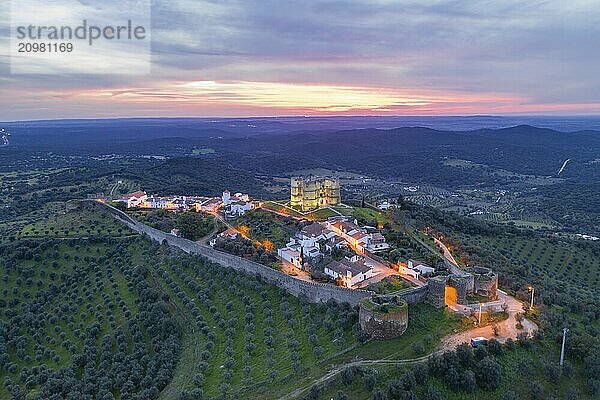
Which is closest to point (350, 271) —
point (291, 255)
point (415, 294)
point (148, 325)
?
point (415, 294)

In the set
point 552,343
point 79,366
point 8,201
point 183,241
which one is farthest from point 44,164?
point 552,343

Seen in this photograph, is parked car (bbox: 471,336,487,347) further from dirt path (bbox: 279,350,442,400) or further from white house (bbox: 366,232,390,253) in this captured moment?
white house (bbox: 366,232,390,253)

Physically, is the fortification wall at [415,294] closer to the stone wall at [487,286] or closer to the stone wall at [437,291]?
the stone wall at [437,291]

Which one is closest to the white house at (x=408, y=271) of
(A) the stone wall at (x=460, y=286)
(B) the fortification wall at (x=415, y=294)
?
(B) the fortification wall at (x=415, y=294)

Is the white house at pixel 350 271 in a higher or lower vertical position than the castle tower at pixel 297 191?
lower

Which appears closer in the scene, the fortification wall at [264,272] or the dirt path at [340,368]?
the dirt path at [340,368]

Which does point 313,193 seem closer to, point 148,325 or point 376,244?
point 376,244

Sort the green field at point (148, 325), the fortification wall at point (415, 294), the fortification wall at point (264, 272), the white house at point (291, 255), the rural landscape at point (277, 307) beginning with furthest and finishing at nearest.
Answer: the white house at point (291, 255), the fortification wall at point (264, 272), the fortification wall at point (415, 294), the green field at point (148, 325), the rural landscape at point (277, 307)

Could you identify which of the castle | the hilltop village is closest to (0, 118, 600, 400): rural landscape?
the hilltop village
